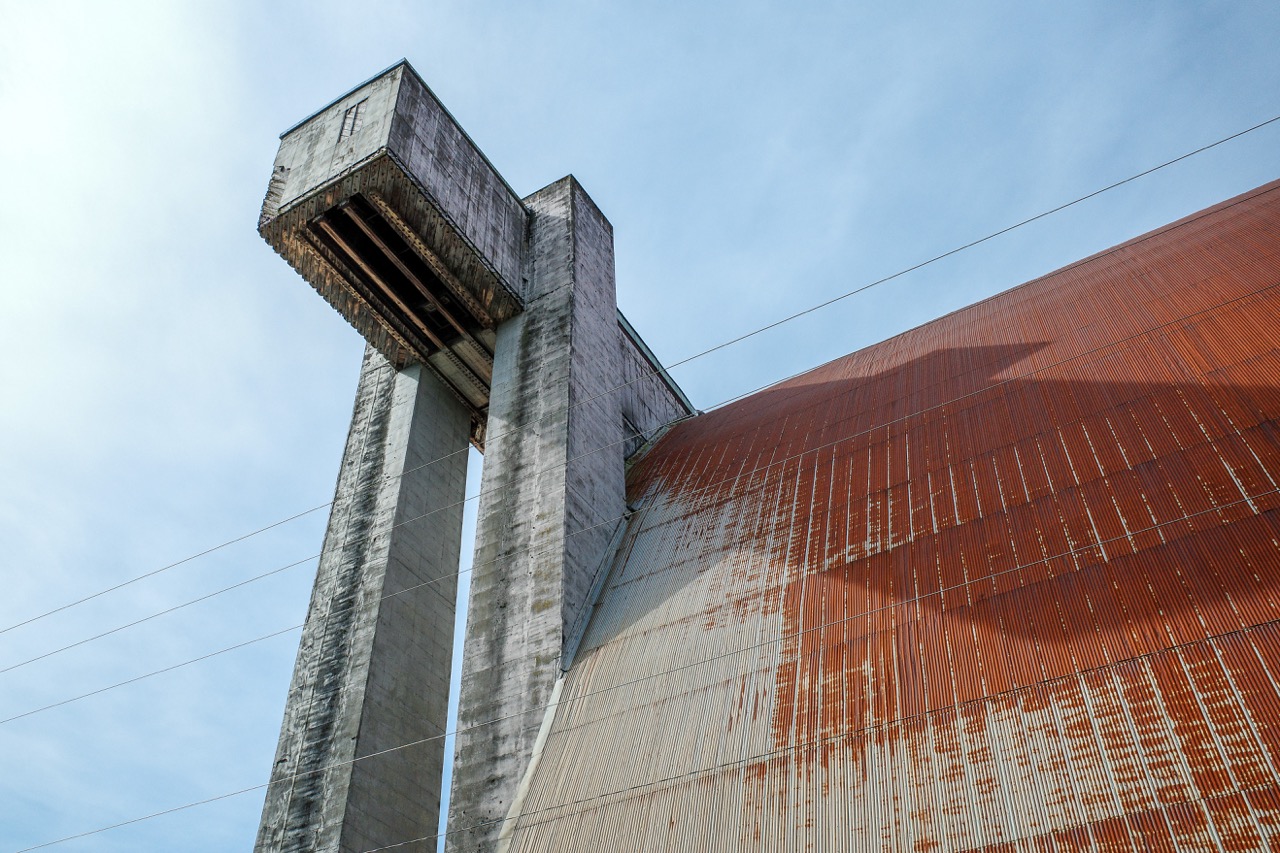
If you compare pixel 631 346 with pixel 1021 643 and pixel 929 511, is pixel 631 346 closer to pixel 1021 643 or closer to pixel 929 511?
pixel 929 511

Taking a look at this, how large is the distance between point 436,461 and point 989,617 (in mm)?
15501

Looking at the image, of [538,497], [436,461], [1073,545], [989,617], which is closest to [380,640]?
[538,497]

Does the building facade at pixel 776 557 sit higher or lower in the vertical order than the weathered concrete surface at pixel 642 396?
lower

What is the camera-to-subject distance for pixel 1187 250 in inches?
818

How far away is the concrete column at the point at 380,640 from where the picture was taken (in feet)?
58.5

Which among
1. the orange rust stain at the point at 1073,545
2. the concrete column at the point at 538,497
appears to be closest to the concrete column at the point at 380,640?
the concrete column at the point at 538,497

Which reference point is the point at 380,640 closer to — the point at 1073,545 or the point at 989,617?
the point at 989,617

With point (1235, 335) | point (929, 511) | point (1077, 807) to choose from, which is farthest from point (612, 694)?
point (1235, 335)

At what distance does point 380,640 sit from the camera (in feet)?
65.4

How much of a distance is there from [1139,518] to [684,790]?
7.74m

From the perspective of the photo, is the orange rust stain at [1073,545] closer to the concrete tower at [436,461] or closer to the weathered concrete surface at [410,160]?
the concrete tower at [436,461]

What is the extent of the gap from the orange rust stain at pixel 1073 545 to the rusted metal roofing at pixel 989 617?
4 centimetres

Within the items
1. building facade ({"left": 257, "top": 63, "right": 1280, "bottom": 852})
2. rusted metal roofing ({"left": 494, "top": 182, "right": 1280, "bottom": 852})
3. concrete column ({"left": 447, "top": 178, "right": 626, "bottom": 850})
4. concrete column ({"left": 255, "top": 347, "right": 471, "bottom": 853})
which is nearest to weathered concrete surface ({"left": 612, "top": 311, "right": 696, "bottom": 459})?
building facade ({"left": 257, "top": 63, "right": 1280, "bottom": 852})

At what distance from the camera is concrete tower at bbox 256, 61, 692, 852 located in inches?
695
